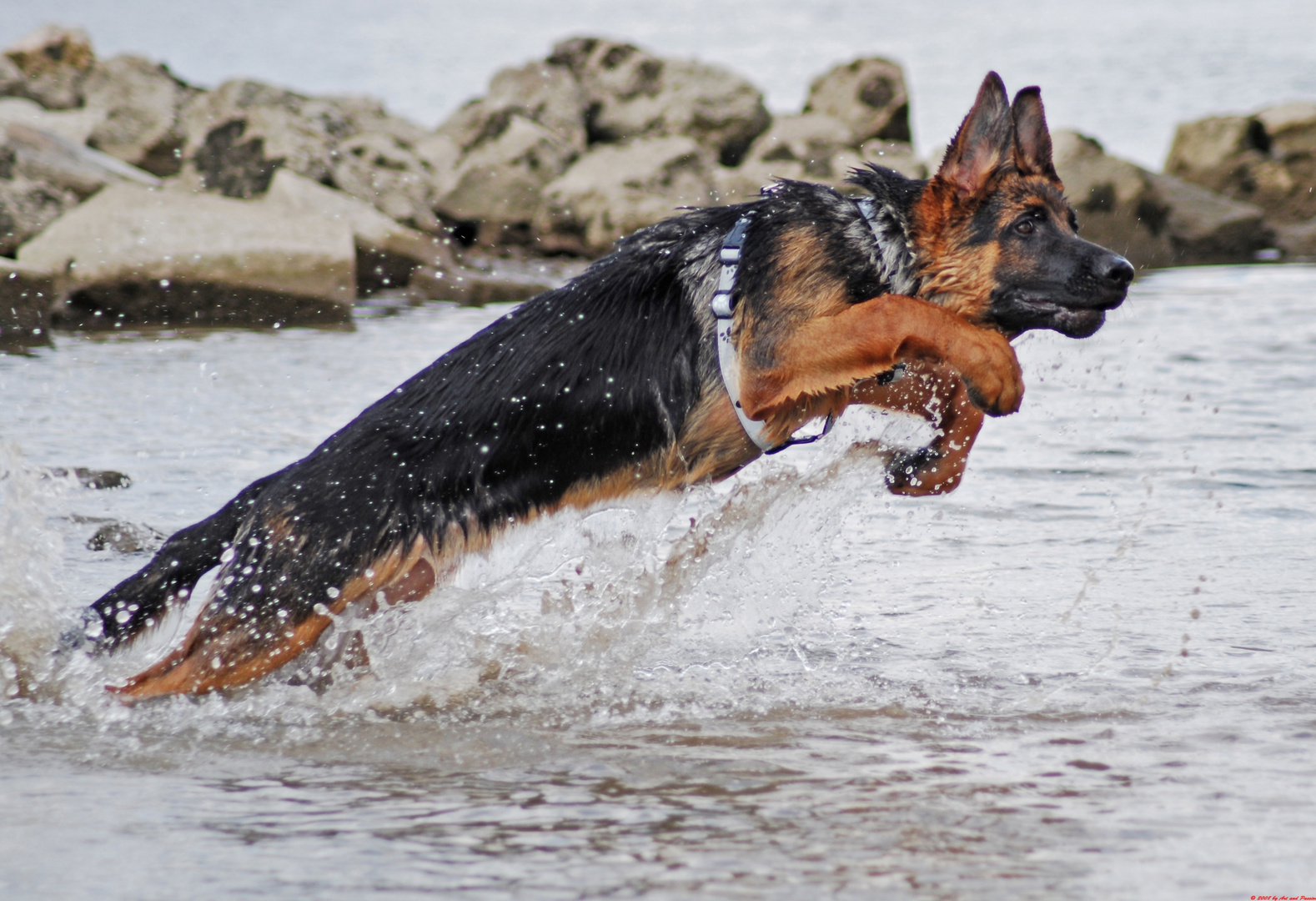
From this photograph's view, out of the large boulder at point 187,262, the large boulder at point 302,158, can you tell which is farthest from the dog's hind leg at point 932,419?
the large boulder at point 302,158

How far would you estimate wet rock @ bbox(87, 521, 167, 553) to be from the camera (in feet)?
19.7

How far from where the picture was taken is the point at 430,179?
677 inches

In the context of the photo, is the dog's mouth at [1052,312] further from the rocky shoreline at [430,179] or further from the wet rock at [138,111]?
the wet rock at [138,111]

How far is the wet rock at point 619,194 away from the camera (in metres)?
15.3

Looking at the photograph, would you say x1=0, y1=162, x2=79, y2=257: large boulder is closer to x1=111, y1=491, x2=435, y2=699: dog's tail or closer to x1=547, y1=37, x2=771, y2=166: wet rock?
x1=547, y1=37, x2=771, y2=166: wet rock

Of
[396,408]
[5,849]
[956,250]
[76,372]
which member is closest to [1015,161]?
[956,250]

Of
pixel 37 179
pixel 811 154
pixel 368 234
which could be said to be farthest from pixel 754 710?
pixel 811 154

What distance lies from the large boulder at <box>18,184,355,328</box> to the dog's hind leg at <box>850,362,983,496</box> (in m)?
7.53

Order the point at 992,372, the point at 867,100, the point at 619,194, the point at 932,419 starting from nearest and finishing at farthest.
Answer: the point at 992,372 → the point at 932,419 → the point at 619,194 → the point at 867,100

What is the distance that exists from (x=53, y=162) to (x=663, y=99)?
8.45 metres

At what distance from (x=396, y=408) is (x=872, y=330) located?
155 centimetres

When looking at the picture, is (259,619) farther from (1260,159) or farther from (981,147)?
(1260,159)

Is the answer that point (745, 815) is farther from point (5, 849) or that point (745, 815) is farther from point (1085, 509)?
point (1085, 509)

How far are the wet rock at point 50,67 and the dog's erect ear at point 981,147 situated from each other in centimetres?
1929
